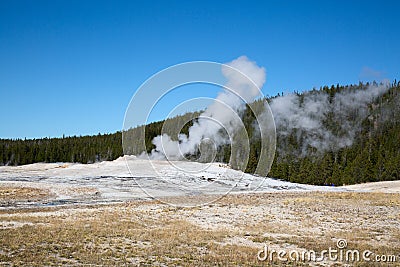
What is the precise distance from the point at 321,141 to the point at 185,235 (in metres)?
96.6

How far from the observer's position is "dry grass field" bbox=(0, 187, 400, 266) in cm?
1280

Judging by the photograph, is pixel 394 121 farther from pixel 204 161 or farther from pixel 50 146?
pixel 50 146

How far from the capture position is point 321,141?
108 m

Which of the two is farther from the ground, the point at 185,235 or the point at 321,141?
the point at 321,141

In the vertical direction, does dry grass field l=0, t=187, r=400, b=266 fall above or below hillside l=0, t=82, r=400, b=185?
below

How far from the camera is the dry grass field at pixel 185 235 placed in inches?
504

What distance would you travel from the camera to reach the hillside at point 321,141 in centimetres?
8175

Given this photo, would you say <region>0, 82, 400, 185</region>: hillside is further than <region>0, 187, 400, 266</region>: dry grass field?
Yes

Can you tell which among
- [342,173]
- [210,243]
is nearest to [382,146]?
[342,173]

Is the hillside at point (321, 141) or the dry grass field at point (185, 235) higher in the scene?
the hillside at point (321, 141)

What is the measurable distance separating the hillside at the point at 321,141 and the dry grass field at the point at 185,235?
4859 centimetres

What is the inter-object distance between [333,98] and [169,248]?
11748 cm

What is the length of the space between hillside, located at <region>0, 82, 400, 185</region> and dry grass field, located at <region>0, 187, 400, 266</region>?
4859 cm

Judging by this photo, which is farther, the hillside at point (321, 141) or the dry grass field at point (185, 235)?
the hillside at point (321, 141)
